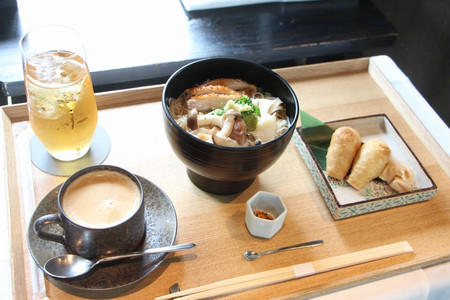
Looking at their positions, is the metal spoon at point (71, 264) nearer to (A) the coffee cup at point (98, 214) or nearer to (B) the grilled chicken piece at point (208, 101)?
(A) the coffee cup at point (98, 214)

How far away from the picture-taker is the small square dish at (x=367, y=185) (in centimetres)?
93

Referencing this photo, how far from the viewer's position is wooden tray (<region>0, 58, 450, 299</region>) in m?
0.81

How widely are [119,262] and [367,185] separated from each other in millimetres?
574

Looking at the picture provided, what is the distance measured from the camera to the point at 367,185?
100cm

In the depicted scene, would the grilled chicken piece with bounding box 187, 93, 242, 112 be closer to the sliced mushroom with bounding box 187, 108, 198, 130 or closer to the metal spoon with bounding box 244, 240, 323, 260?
the sliced mushroom with bounding box 187, 108, 198, 130

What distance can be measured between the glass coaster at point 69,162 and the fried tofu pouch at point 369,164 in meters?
0.57

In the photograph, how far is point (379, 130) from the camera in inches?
44.5

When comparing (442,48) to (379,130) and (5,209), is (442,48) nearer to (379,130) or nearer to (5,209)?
(379,130)

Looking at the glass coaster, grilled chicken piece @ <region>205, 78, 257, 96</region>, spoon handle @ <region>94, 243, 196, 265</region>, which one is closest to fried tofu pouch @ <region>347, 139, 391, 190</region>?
grilled chicken piece @ <region>205, 78, 257, 96</region>

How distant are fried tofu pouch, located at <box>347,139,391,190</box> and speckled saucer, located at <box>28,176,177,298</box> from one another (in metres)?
0.42

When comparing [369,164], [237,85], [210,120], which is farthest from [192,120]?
[369,164]

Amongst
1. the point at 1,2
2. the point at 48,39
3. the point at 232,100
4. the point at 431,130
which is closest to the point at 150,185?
the point at 232,100

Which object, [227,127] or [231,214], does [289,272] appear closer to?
[231,214]

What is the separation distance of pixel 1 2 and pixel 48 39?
0.72 meters
